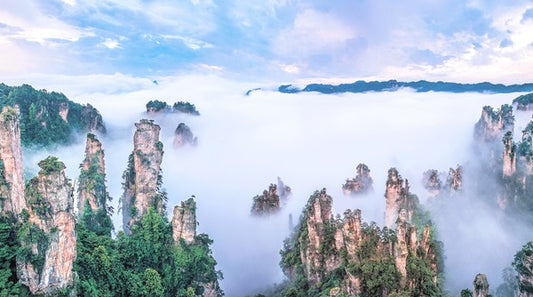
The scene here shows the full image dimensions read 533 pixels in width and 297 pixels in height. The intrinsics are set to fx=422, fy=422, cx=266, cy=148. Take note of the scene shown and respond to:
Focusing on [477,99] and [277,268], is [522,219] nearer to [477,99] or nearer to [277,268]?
[277,268]

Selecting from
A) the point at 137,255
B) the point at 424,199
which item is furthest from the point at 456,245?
the point at 137,255

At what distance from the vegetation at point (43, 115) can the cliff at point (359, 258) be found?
44558 millimetres

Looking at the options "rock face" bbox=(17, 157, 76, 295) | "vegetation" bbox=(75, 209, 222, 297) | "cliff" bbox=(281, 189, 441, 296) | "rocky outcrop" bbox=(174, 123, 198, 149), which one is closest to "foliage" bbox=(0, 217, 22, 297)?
"rock face" bbox=(17, 157, 76, 295)

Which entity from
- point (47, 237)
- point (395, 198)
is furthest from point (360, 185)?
point (47, 237)

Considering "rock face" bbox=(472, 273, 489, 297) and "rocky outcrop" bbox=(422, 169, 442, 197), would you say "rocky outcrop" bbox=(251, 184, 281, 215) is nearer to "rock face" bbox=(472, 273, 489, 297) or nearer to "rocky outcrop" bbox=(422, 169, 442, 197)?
"rocky outcrop" bbox=(422, 169, 442, 197)

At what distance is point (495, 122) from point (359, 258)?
55683 mm

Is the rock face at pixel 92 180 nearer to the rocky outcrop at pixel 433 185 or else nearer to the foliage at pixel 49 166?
the foliage at pixel 49 166

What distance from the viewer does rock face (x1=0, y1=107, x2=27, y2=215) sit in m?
25.2

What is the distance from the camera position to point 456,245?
50.8 meters

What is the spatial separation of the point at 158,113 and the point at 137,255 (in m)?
55.7

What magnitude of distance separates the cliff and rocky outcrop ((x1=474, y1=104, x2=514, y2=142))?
4894 cm

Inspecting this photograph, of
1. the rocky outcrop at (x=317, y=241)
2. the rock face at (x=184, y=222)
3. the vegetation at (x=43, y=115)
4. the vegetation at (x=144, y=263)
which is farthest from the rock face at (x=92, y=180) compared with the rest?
the vegetation at (x=43, y=115)

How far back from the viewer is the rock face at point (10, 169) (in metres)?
25.2

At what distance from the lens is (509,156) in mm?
56938
